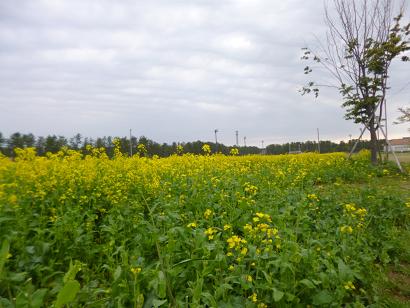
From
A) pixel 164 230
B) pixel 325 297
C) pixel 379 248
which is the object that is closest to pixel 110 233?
pixel 164 230

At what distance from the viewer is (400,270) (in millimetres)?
3184

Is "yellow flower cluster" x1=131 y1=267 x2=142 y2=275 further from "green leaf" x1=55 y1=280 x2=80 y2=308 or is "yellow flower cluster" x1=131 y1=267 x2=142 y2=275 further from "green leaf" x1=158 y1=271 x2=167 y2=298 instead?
"green leaf" x1=55 y1=280 x2=80 y2=308

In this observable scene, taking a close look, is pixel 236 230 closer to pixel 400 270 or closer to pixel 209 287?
pixel 209 287

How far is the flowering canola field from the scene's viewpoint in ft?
7.18

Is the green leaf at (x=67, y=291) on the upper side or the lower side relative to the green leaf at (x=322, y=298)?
upper

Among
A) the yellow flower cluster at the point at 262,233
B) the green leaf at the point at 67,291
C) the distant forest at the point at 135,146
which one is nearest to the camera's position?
the green leaf at the point at 67,291

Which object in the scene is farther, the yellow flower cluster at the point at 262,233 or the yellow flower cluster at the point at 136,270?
the yellow flower cluster at the point at 262,233

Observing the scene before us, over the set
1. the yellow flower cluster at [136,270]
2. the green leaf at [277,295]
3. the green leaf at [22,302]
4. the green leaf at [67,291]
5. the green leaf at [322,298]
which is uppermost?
the green leaf at [67,291]

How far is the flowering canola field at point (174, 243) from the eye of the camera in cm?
219

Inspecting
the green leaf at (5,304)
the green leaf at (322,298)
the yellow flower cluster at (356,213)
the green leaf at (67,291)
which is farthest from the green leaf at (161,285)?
the yellow flower cluster at (356,213)

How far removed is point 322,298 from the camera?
216cm

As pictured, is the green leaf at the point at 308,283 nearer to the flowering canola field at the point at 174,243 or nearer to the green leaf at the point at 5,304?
the flowering canola field at the point at 174,243

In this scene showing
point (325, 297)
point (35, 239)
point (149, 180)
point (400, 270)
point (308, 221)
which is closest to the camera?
point (325, 297)

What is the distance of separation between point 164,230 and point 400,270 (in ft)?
7.78
